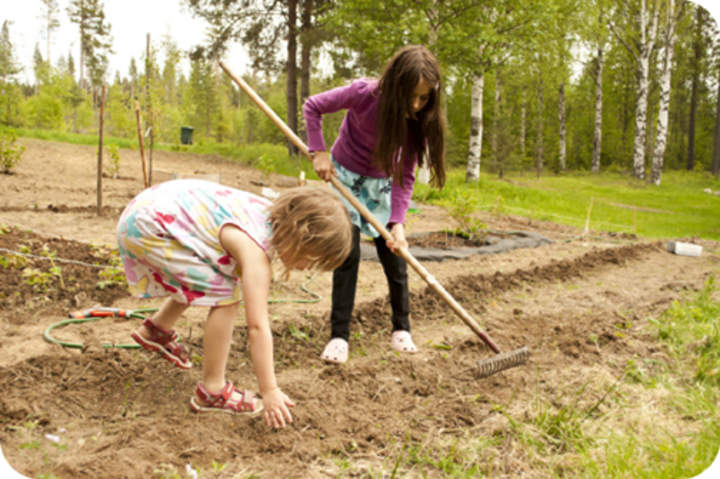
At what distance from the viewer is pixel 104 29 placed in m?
10.4

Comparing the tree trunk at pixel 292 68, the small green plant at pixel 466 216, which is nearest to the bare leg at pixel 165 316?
the small green plant at pixel 466 216

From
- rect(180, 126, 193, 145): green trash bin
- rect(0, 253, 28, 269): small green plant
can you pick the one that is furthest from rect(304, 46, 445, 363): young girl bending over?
rect(180, 126, 193, 145): green trash bin

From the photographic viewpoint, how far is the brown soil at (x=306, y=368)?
5.77 feet

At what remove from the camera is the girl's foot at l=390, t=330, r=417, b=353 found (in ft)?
9.33

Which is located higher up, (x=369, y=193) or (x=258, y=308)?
(x=369, y=193)

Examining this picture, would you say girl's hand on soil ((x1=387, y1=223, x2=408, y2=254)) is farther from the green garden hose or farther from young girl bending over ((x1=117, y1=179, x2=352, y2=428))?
the green garden hose

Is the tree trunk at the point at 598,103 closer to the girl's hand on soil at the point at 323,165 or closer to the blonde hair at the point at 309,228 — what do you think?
the girl's hand on soil at the point at 323,165

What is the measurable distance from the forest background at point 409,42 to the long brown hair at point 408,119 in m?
3.43

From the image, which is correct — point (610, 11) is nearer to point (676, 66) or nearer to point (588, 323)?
point (676, 66)

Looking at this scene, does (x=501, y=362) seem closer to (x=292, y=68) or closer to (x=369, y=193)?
(x=369, y=193)

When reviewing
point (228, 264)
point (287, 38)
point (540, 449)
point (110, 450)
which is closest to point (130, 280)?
point (228, 264)

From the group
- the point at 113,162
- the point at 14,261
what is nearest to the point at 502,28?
the point at 113,162

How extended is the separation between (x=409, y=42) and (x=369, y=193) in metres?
9.57

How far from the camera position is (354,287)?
2.74 metres
